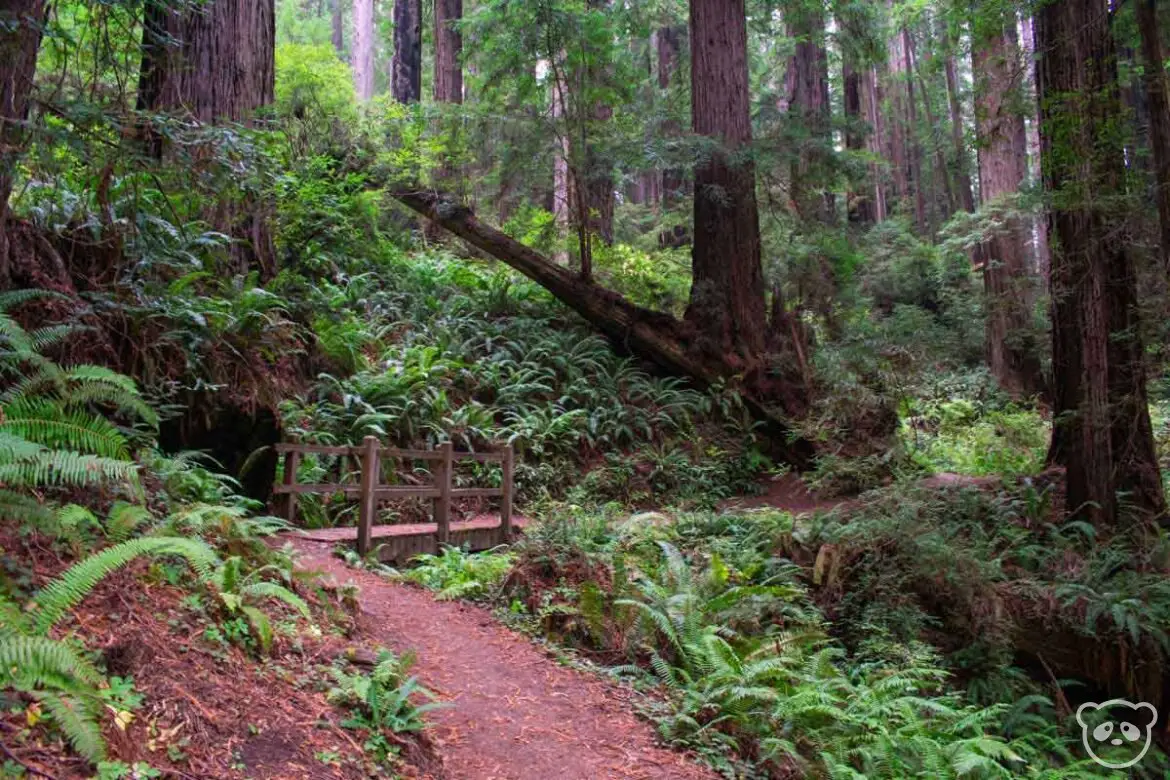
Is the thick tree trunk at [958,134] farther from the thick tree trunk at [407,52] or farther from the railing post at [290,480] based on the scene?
the railing post at [290,480]

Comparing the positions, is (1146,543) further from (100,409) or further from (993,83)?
(100,409)

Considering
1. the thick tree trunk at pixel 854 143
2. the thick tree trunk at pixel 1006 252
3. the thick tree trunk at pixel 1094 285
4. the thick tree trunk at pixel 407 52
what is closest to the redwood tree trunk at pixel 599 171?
the thick tree trunk at pixel 407 52

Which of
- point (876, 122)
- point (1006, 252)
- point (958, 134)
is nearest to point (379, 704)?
point (1006, 252)

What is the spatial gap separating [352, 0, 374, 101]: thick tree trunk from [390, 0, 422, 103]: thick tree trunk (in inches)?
249

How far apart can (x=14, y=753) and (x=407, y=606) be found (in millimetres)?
4019

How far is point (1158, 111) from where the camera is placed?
255 inches

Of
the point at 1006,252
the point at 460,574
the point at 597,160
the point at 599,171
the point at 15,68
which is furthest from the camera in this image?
the point at 1006,252

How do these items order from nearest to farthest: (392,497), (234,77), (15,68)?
(15,68), (392,497), (234,77)

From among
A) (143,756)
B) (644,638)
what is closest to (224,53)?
(644,638)

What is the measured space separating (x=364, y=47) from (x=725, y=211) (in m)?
18.2

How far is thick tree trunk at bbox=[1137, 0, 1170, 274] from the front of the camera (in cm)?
629

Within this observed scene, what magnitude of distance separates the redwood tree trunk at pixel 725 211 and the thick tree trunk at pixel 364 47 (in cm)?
1575

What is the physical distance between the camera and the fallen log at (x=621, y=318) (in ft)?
45.4

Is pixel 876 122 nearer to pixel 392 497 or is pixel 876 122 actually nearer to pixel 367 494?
pixel 392 497
